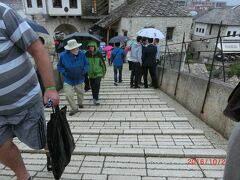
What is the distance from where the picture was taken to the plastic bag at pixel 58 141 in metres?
2.09

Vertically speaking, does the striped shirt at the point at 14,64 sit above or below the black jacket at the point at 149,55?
above

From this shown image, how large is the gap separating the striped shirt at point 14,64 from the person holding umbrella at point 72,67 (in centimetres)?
298

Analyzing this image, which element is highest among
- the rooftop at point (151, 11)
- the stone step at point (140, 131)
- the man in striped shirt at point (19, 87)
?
the rooftop at point (151, 11)

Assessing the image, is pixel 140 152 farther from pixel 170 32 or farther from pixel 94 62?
pixel 170 32

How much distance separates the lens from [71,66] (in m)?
4.99

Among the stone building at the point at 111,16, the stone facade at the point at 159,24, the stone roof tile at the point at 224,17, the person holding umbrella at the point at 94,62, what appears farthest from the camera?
the stone roof tile at the point at 224,17

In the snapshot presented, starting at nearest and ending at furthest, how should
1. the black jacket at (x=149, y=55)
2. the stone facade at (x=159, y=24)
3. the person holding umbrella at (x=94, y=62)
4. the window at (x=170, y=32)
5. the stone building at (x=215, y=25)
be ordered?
the person holding umbrella at (x=94, y=62) < the black jacket at (x=149, y=55) < the stone facade at (x=159, y=24) < the window at (x=170, y=32) < the stone building at (x=215, y=25)

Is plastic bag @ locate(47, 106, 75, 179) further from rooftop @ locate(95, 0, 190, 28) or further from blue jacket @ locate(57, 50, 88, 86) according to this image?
rooftop @ locate(95, 0, 190, 28)

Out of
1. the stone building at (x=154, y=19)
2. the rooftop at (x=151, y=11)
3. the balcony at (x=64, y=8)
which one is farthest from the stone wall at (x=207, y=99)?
the balcony at (x=64, y=8)

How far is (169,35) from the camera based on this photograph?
21.9 meters

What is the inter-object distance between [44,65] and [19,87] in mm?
282

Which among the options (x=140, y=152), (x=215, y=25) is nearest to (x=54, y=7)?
(x=140, y=152)

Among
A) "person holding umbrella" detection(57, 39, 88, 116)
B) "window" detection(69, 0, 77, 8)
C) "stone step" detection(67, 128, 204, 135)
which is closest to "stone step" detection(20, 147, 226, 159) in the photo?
"stone step" detection(67, 128, 204, 135)

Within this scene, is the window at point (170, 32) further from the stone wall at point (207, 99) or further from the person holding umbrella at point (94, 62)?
the person holding umbrella at point (94, 62)
